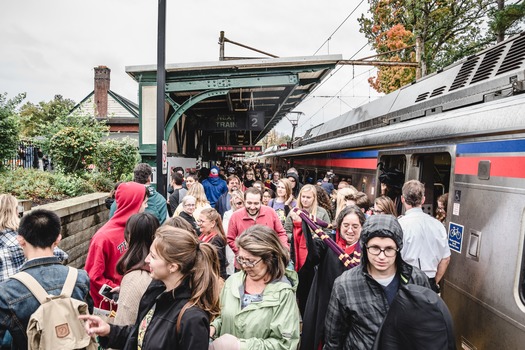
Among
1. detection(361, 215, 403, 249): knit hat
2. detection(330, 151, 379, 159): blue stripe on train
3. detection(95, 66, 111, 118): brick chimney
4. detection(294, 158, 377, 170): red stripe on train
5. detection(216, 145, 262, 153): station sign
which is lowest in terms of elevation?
detection(361, 215, 403, 249): knit hat

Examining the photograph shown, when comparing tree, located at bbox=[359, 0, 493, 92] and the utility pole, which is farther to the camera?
tree, located at bbox=[359, 0, 493, 92]

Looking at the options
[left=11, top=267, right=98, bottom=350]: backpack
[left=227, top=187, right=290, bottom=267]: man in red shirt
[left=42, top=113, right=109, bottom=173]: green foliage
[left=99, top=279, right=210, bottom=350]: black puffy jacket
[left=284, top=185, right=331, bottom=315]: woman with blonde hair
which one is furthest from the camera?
[left=42, top=113, right=109, bottom=173]: green foliage

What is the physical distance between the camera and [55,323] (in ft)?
6.80

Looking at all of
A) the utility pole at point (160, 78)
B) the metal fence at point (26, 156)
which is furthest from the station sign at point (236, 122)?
the utility pole at point (160, 78)

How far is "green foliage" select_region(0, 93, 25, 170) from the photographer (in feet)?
23.2

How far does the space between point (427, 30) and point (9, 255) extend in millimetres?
22144

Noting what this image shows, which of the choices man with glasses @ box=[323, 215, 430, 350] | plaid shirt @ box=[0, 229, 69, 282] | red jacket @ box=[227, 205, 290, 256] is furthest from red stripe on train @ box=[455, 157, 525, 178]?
plaid shirt @ box=[0, 229, 69, 282]

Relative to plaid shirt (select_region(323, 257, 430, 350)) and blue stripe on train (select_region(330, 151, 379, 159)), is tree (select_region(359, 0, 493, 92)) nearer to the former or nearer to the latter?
blue stripe on train (select_region(330, 151, 379, 159))

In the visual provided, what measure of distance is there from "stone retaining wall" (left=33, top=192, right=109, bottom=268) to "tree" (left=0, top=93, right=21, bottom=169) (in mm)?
1881

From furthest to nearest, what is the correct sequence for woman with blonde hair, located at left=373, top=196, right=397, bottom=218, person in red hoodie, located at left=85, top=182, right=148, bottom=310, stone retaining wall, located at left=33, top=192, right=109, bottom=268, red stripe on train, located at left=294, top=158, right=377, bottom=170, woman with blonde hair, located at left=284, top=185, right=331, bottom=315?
red stripe on train, located at left=294, top=158, right=377, bottom=170, stone retaining wall, located at left=33, top=192, right=109, bottom=268, woman with blonde hair, located at left=373, top=196, right=397, bottom=218, woman with blonde hair, located at left=284, top=185, right=331, bottom=315, person in red hoodie, located at left=85, top=182, right=148, bottom=310

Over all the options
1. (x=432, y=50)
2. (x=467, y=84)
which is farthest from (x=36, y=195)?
(x=432, y=50)

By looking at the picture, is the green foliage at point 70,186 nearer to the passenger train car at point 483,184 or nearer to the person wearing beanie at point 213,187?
the person wearing beanie at point 213,187

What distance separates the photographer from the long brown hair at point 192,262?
204 cm

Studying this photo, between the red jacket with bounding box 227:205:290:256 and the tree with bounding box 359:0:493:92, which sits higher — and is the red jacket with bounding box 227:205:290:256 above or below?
below
